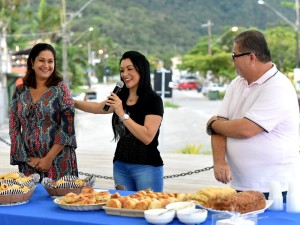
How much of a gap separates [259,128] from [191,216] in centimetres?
73

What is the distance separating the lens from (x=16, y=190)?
3.14 metres

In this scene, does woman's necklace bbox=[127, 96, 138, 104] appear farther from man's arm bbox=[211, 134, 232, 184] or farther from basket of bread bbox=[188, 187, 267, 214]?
basket of bread bbox=[188, 187, 267, 214]

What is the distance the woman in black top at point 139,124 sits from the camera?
12.2ft

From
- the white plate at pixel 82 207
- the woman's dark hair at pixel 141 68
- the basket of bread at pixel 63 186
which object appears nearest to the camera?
the white plate at pixel 82 207

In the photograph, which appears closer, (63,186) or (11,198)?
(11,198)

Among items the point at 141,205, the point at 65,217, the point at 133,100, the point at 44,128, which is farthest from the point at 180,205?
the point at 44,128

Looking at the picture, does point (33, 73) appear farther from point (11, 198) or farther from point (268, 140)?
point (268, 140)

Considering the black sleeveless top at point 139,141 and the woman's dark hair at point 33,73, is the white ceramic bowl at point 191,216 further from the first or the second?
the woman's dark hair at point 33,73

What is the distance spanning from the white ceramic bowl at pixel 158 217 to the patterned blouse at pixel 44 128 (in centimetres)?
131

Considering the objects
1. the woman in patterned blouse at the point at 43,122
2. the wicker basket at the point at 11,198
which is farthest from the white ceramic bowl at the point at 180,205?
the woman in patterned blouse at the point at 43,122

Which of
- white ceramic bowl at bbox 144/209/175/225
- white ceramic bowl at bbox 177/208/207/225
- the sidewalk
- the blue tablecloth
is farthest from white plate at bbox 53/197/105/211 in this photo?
the sidewalk

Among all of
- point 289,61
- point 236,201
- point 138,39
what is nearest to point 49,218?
point 236,201

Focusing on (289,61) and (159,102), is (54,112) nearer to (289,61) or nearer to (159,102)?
(159,102)

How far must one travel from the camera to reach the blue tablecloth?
9.00ft
